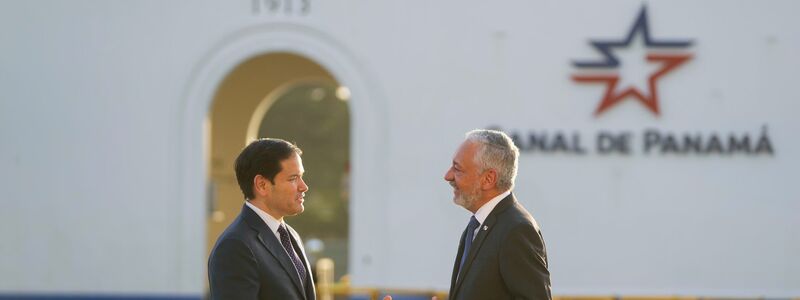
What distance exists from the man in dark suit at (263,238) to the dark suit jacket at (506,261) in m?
0.74

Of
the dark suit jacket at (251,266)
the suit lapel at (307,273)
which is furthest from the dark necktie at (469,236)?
the dark suit jacket at (251,266)

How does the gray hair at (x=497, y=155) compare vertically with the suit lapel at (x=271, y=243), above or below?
above

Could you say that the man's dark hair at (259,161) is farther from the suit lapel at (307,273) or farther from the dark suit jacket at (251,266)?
the suit lapel at (307,273)

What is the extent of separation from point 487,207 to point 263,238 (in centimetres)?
108

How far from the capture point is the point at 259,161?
6.34 metres

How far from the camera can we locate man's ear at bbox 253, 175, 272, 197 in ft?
20.9

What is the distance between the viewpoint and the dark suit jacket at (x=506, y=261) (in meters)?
6.37

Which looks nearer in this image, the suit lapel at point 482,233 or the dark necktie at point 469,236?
the suit lapel at point 482,233

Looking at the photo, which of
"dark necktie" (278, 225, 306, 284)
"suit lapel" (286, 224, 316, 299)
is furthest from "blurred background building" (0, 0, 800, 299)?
"dark necktie" (278, 225, 306, 284)

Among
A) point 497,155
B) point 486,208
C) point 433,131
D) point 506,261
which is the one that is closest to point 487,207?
point 486,208

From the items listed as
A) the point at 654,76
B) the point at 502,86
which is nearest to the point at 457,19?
the point at 502,86

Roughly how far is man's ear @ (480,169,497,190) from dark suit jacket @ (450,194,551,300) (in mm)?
88

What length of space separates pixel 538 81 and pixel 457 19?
1106 millimetres

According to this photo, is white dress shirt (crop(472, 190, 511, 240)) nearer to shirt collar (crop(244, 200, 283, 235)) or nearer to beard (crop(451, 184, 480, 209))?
beard (crop(451, 184, 480, 209))
